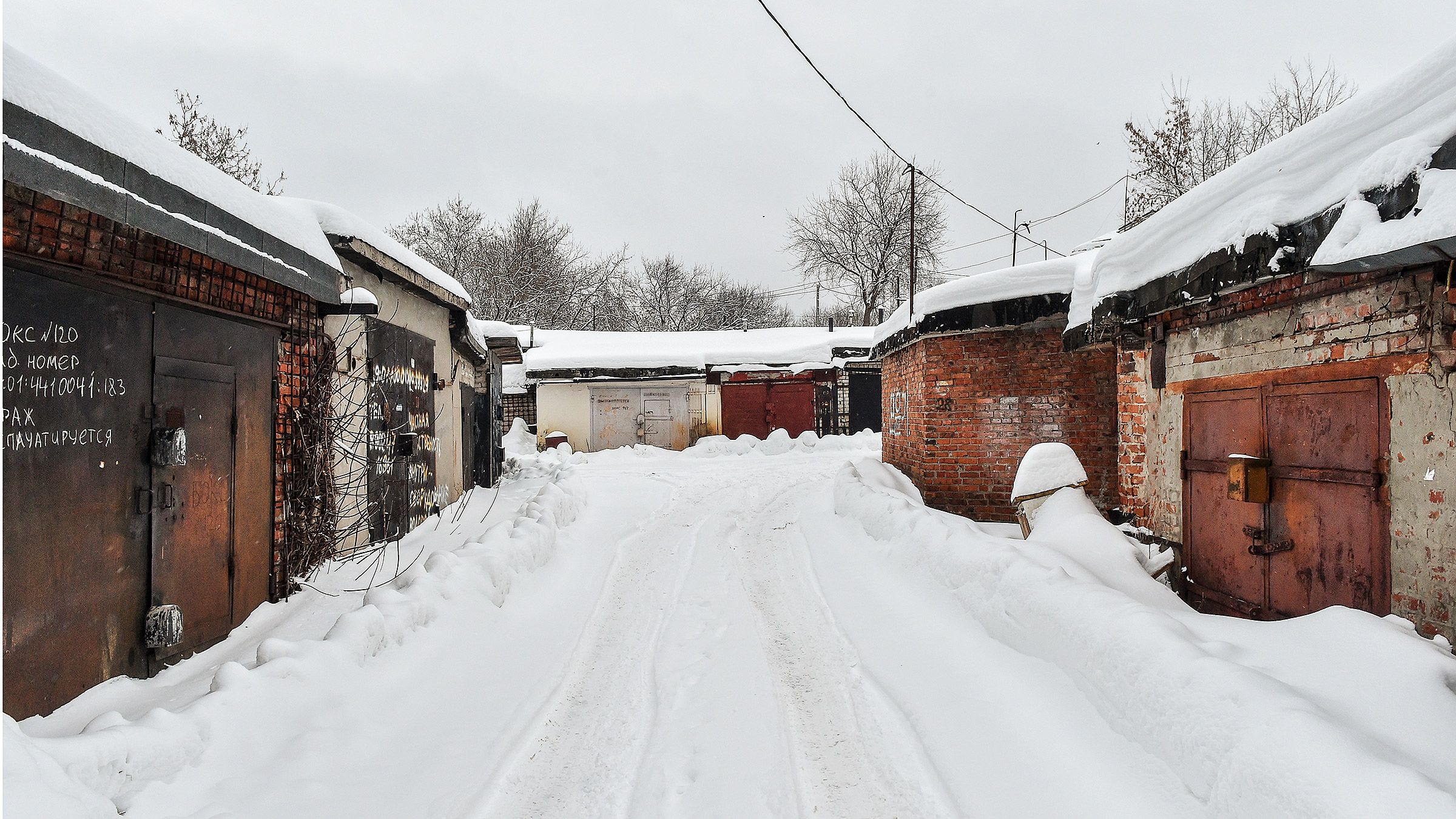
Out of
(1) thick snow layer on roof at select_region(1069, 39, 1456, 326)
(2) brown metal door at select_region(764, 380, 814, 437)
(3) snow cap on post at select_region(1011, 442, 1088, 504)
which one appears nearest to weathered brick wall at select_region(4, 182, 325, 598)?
(1) thick snow layer on roof at select_region(1069, 39, 1456, 326)

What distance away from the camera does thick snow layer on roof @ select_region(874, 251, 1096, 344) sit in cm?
695

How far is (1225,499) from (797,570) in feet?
10.8

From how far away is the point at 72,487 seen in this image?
9.97 feet

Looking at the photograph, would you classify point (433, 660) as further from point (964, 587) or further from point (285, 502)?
point (964, 587)

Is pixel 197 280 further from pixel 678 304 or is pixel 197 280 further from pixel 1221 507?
pixel 678 304

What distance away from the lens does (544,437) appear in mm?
18812

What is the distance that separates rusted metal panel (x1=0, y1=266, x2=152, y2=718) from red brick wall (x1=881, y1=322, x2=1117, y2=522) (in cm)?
739

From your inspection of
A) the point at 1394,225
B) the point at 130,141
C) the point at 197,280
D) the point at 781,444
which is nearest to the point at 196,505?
the point at 197,280

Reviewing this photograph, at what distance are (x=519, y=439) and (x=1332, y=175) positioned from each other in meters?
19.9

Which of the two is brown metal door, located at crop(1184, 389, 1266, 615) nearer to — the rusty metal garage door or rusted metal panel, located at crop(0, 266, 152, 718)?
the rusty metal garage door

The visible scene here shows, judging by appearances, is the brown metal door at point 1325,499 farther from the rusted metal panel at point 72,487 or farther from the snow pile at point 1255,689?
the rusted metal panel at point 72,487

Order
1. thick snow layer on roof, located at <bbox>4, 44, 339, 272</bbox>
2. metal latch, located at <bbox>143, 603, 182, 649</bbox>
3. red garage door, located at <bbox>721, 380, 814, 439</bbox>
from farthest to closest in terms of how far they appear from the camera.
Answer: red garage door, located at <bbox>721, 380, 814, 439</bbox> → metal latch, located at <bbox>143, 603, 182, 649</bbox> → thick snow layer on roof, located at <bbox>4, 44, 339, 272</bbox>

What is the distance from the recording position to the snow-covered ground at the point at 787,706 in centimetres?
217

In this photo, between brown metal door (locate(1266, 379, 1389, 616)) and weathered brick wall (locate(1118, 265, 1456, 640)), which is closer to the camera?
weathered brick wall (locate(1118, 265, 1456, 640))
